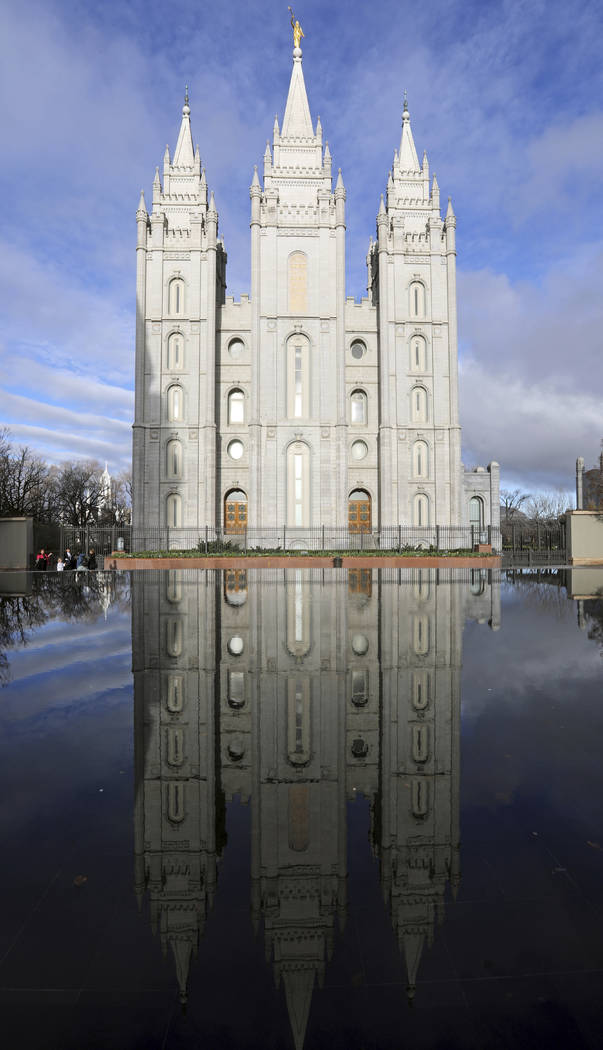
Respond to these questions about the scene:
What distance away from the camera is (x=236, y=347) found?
37.6 m

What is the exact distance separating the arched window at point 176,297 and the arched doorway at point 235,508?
40.6 feet

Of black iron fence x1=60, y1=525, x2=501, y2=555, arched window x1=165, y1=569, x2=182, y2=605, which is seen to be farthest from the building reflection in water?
black iron fence x1=60, y1=525, x2=501, y2=555

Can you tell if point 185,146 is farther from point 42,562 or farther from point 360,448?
point 42,562

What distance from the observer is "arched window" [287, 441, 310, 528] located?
35.2 metres

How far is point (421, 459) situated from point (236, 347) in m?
14.9

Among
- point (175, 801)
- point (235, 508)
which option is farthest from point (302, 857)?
point (235, 508)

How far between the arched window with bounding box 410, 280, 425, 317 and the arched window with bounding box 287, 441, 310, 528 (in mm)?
12054

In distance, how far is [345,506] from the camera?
34.9m

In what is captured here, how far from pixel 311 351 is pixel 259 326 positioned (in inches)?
146

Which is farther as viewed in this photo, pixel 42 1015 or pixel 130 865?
pixel 130 865

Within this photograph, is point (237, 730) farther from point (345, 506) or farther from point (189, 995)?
point (345, 506)

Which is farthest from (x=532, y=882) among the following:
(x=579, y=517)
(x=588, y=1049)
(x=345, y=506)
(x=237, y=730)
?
(x=345, y=506)

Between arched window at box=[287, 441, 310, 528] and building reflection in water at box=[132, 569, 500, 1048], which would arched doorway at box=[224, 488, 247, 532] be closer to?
arched window at box=[287, 441, 310, 528]

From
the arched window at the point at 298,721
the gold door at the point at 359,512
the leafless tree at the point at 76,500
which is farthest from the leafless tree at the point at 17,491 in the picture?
the arched window at the point at 298,721
